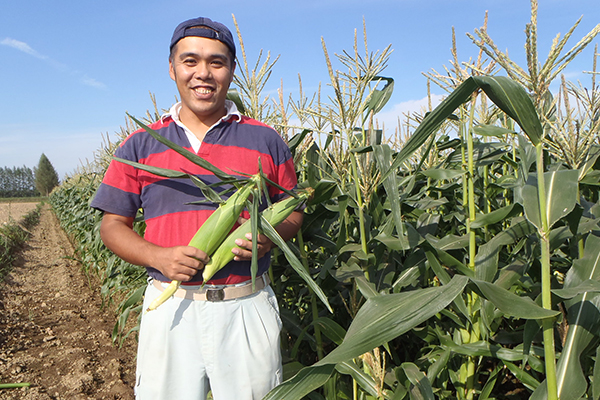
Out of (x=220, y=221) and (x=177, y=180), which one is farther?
(x=177, y=180)

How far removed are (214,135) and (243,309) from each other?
0.85 metres

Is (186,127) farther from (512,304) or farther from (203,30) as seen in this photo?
(512,304)

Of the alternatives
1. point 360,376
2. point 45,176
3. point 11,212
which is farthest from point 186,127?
point 45,176

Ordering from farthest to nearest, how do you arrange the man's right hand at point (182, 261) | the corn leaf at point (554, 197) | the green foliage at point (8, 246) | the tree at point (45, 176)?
the tree at point (45, 176), the green foliage at point (8, 246), the man's right hand at point (182, 261), the corn leaf at point (554, 197)

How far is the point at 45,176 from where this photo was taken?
7850 cm

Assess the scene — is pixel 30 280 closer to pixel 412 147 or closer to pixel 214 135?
pixel 214 135

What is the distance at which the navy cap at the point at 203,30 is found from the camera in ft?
6.37

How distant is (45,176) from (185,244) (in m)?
90.3

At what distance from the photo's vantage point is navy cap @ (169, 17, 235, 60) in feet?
6.37

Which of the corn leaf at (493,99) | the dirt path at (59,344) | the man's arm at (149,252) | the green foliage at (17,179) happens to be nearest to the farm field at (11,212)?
the dirt path at (59,344)

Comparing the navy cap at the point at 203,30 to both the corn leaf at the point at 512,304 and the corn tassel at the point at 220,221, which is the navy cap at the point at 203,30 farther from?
the corn leaf at the point at 512,304

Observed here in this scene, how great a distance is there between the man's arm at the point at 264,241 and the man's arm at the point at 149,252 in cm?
14

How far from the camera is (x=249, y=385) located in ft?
6.28

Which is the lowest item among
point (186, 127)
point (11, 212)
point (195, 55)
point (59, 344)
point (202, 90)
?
point (59, 344)
